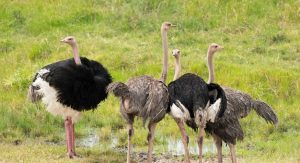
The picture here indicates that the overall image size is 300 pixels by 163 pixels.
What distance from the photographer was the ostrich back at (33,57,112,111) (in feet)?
38.3

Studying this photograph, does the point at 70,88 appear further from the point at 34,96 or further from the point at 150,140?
the point at 150,140

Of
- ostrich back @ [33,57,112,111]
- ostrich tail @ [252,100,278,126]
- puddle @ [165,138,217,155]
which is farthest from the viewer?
puddle @ [165,138,217,155]

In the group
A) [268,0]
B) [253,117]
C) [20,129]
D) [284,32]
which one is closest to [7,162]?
[20,129]

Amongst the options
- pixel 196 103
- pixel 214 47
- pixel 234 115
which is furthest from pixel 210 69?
pixel 196 103

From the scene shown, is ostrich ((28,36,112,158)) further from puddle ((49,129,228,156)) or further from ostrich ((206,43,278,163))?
ostrich ((206,43,278,163))

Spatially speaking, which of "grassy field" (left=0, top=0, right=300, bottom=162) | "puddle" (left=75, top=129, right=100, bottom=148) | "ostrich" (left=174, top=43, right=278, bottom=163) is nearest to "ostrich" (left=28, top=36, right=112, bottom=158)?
"grassy field" (left=0, top=0, right=300, bottom=162)

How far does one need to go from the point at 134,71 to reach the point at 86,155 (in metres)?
3.97

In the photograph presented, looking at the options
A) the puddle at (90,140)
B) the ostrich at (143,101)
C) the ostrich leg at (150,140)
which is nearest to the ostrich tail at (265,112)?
the ostrich at (143,101)

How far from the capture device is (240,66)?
50.5ft

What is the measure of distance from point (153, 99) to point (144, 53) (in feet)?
18.3

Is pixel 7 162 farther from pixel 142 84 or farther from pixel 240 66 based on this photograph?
pixel 240 66

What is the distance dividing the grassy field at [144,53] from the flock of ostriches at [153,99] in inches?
30.4

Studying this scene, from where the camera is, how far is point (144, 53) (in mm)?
16141

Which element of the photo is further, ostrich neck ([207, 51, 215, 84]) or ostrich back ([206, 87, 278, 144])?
ostrich neck ([207, 51, 215, 84])
